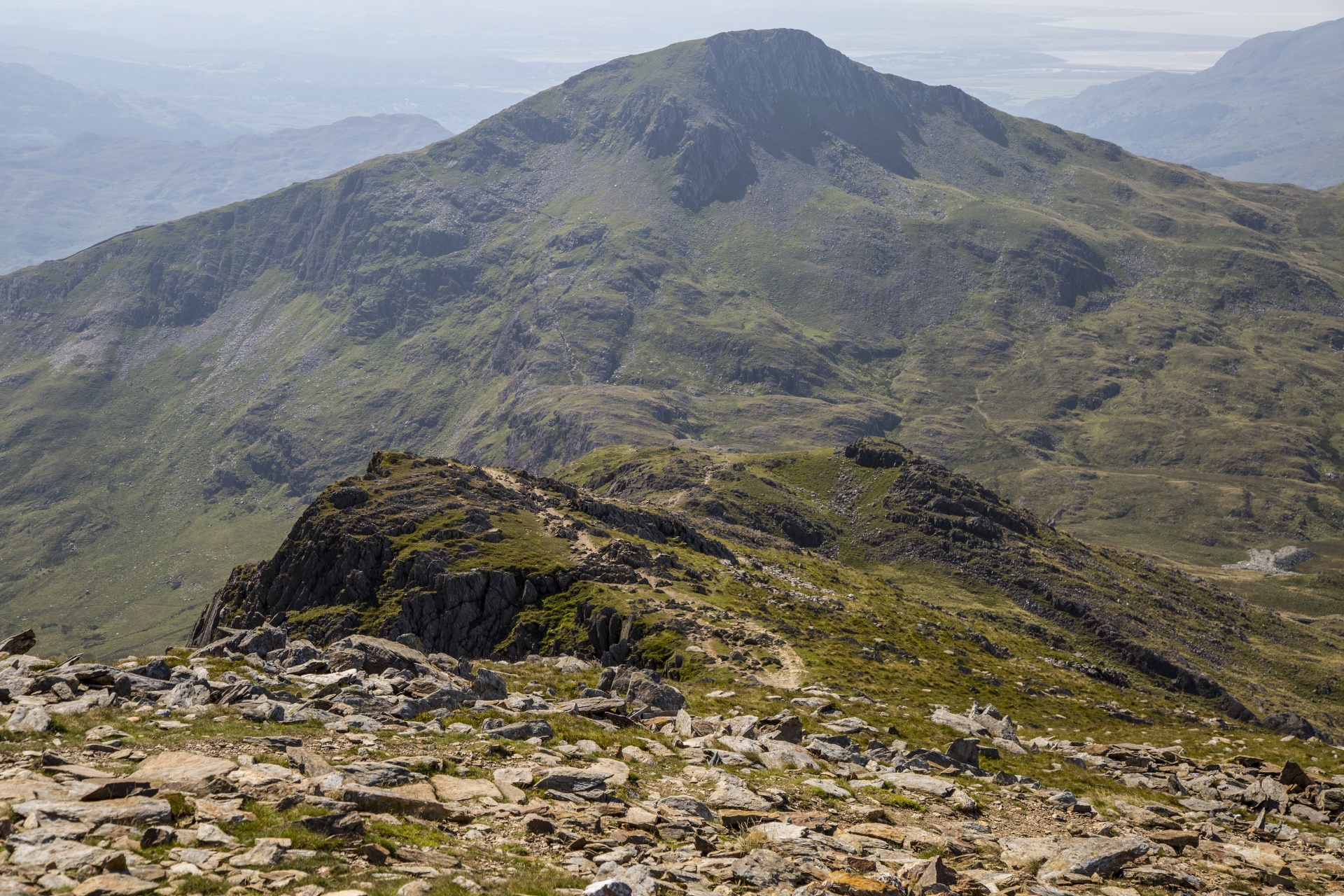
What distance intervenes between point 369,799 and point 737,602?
8874 centimetres

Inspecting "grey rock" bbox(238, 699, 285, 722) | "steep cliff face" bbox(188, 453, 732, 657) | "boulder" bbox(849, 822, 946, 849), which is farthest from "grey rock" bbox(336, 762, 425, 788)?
"steep cliff face" bbox(188, 453, 732, 657)

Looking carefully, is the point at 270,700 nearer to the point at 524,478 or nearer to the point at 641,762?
the point at 641,762

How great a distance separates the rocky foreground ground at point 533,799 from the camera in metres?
21.7

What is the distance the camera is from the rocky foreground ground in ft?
71.3

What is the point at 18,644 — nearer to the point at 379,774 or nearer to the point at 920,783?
the point at 379,774

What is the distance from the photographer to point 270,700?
36125 millimetres

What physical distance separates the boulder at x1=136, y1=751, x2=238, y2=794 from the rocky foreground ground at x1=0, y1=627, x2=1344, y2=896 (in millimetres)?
118

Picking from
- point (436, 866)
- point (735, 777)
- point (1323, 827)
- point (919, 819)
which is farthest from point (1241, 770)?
point (436, 866)

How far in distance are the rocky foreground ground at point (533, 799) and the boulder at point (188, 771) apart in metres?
0.12

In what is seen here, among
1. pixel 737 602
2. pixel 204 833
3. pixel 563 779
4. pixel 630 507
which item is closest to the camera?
pixel 204 833

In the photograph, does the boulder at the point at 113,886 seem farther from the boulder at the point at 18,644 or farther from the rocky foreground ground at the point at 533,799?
the boulder at the point at 18,644

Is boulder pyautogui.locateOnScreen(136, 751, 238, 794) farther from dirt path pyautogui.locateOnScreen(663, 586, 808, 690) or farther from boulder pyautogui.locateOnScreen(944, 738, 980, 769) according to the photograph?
dirt path pyautogui.locateOnScreen(663, 586, 808, 690)

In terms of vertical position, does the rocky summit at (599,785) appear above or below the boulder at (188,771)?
below

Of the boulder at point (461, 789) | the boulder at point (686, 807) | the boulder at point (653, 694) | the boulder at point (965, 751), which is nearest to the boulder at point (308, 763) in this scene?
the boulder at point (461, 789)
